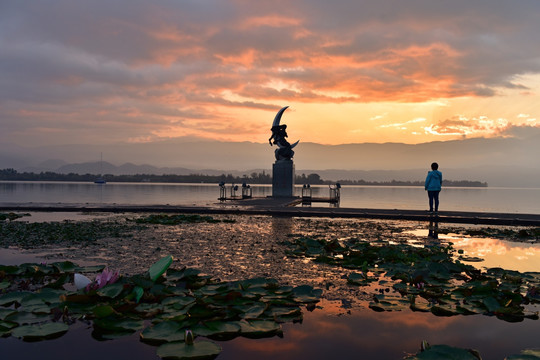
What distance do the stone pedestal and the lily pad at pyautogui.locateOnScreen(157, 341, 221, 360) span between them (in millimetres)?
28261

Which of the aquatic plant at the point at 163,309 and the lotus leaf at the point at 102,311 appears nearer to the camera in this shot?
the aquatic plant at the point at 163,309

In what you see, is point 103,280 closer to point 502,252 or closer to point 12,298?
point 12,298

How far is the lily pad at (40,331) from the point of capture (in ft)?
11.2

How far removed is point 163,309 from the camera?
13.3 ft

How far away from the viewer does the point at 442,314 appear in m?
4.25

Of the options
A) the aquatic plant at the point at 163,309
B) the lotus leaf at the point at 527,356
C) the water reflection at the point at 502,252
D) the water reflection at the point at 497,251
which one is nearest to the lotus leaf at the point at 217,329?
the aquatic plant at the point at 163,309

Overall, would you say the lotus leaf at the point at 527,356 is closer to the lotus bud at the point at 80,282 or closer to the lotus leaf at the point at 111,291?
the lotus leaf at the point at 111,291

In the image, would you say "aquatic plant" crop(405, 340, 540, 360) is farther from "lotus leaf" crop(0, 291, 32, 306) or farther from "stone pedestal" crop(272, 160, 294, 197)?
"stone pedestal" crop(272, 160, 294, 197)

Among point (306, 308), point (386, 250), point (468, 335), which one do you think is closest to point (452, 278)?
point (386, 250)

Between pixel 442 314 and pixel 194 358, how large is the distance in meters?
2.72

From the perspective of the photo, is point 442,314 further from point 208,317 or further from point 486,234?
point 486,234

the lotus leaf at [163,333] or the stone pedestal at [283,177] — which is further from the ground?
the stone pedestal at [283,177]

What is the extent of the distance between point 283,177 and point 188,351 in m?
28.6

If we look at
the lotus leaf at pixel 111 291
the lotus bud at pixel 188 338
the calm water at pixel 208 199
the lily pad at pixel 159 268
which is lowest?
the calm water at pixel 208 199
